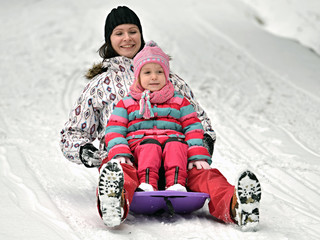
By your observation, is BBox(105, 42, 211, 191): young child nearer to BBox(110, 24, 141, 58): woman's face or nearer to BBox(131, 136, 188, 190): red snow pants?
BBox(131, 136, 188, 190): red snow pants

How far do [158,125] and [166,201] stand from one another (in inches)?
20.4

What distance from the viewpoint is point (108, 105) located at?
128 inches

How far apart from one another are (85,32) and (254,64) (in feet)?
9.51

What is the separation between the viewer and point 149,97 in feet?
9.48

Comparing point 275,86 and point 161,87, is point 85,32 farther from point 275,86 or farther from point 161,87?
point 161,87

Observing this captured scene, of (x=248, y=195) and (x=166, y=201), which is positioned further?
(x=166, y=201)

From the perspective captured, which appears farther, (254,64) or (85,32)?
(85,32)

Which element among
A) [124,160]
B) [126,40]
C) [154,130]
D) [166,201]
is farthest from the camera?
[126,40]

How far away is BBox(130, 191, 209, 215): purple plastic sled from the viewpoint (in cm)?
253

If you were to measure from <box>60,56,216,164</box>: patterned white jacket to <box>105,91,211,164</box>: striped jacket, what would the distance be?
27cm

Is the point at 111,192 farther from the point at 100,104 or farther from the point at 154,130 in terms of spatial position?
the point at 100,104

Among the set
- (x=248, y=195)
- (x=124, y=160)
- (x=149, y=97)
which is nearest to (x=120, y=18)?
(x=149, y=97)

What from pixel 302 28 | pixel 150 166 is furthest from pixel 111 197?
pixel 302 28

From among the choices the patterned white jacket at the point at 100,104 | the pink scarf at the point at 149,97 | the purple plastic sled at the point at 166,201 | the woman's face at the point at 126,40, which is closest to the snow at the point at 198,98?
the purple plastic sled at the point at 166,201
